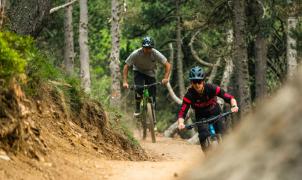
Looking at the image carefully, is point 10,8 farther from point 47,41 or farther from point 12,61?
point 47,41

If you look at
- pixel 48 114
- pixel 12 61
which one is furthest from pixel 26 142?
pixel 48 114

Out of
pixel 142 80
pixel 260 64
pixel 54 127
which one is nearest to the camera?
pixel 54 127

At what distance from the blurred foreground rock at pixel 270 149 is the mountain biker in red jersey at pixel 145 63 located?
11.9 m

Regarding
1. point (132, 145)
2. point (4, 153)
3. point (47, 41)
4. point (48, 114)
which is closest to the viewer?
point (4, 153)

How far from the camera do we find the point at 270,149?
6.56 feet

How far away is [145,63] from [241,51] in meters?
6.62

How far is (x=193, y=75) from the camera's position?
9.27 meters

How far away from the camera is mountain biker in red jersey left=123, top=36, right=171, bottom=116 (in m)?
14.1

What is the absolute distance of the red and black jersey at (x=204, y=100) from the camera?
948 cm

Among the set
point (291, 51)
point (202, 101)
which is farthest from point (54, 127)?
point (291, 51)

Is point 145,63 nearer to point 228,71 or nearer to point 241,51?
point 241,51

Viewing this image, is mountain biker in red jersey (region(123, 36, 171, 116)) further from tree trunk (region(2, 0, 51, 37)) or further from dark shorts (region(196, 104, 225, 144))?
dark shorts (region(196, 104, 225, 144))

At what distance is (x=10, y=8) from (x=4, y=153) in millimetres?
4124

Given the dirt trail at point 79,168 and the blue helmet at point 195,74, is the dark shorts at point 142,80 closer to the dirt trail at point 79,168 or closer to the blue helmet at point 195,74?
the dirt trail at point 79,168
